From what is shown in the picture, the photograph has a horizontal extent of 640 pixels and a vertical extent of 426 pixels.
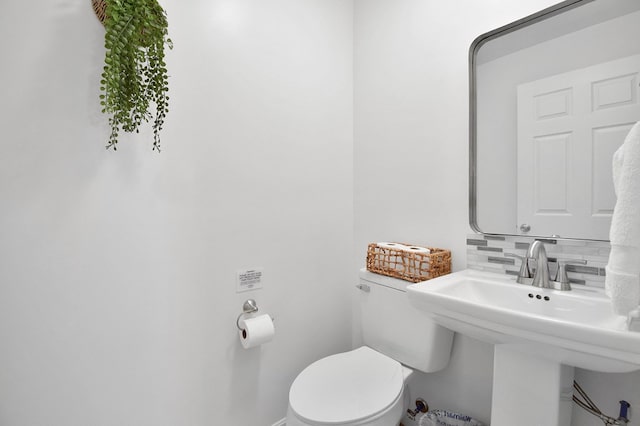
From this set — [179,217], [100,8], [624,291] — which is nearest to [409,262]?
[624,291]

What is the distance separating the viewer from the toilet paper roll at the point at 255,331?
1.33 m

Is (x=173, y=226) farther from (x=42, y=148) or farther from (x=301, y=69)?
(x=301, y=69)

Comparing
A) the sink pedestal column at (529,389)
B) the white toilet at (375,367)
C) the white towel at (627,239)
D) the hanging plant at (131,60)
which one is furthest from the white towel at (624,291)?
the hanging plant at (131,60)

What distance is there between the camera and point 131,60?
3.24ft

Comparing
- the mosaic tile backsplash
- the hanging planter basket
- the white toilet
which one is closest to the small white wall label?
the white toilet

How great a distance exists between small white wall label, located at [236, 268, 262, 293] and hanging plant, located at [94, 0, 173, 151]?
684 millimetres

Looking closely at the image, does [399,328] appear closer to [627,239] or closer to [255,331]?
[255,331]

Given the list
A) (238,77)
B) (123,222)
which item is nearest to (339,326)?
(123,222)

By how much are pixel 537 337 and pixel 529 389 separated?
263 millimetres

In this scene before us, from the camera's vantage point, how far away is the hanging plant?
935 millimetres

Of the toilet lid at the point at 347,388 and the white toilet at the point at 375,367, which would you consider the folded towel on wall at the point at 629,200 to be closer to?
the white toilet at the point at 375,367

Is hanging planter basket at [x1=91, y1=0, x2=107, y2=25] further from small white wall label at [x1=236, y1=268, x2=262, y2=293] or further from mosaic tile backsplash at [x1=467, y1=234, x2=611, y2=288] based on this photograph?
mosaic tile backsplash at [x1=467, y1=234, x2=611, y2=288]

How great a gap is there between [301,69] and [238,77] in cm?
36

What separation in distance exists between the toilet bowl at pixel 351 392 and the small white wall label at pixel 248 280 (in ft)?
1.43
